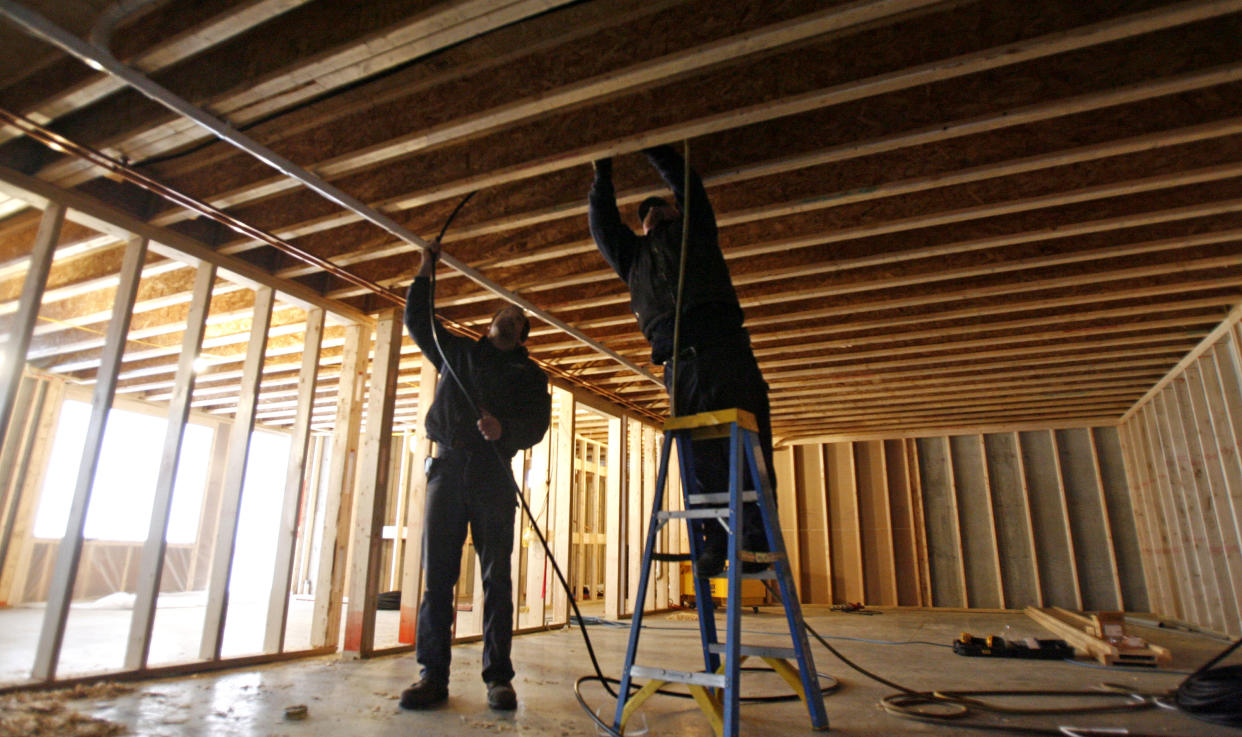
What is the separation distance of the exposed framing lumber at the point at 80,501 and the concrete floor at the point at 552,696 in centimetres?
39

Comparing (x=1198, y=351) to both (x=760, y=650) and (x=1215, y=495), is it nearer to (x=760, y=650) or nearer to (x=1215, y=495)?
(x=1215, y=495)

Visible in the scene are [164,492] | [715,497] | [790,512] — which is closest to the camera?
[715,497]

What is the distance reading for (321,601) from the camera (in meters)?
3.95

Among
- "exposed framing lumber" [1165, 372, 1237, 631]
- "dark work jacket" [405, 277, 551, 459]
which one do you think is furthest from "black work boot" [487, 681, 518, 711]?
"exposed framing lumber" [1165, 372, 1237, 631]

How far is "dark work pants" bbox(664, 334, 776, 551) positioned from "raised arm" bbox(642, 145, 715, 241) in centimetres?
44

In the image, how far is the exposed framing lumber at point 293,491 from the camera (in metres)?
3.63

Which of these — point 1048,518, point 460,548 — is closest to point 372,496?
point 460,548

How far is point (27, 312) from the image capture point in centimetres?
275

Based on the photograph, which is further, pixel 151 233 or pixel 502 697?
pixel 151 233

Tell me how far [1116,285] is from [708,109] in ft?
10.9

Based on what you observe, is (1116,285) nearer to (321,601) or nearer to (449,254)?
(449,254)

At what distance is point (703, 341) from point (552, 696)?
156cm

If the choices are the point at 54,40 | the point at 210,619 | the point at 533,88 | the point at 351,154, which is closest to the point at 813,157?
the point at 533,88

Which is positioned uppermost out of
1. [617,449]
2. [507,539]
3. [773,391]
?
[773,391]
